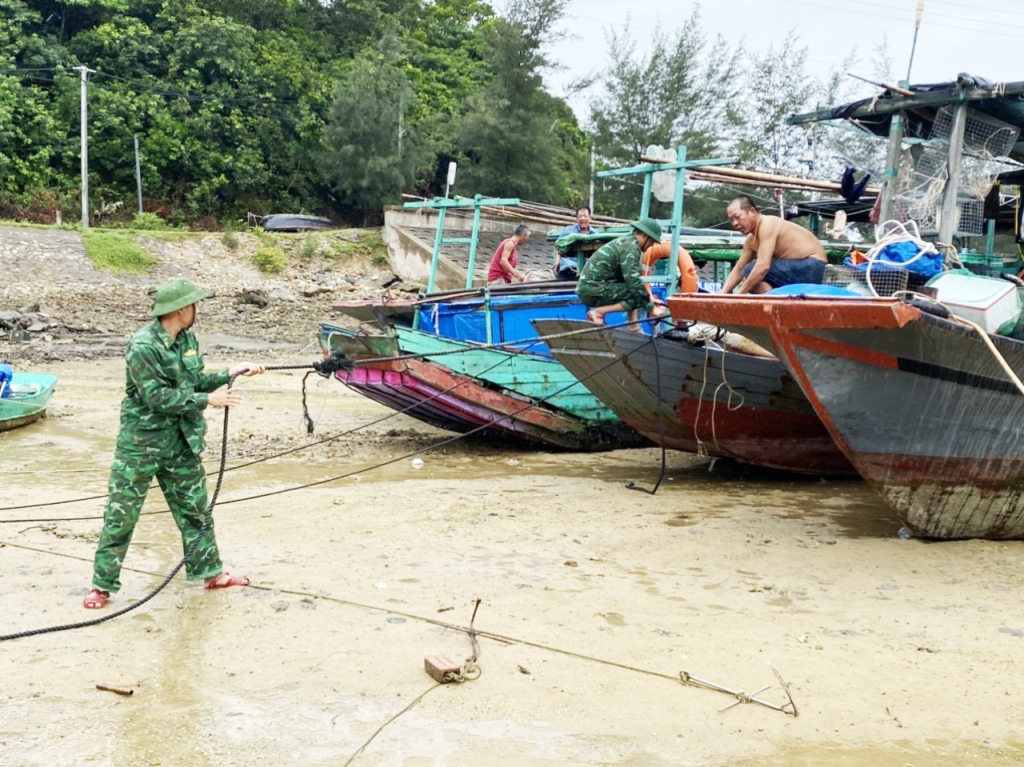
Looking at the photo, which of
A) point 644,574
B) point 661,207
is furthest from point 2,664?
point 661,207

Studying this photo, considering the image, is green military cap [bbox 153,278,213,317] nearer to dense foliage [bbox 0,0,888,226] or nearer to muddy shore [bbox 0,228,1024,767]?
muddy shore [bbox 0,228,1024,767]

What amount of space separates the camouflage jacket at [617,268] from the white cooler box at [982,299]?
2.35m

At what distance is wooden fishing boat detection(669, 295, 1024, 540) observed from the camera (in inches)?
224

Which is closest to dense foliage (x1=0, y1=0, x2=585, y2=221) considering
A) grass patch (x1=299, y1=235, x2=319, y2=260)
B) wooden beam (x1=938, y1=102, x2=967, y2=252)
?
grass patch (x1=299, y1=235, x2=319, y2=260)

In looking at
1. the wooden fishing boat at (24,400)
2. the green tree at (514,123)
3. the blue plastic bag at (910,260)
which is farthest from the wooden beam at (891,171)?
the green tree at (514,123)

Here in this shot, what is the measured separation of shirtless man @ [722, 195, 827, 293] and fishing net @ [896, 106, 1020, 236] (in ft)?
2.74

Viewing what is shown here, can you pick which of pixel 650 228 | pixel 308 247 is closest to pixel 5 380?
pixel 650 228

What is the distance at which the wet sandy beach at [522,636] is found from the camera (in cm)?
346

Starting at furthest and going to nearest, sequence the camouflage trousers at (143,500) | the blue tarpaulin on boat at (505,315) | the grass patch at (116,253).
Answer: the grass patch at (116,253) → the blue tarpaulin on boat at (505,315) → the camouflage trousers at (143,500)

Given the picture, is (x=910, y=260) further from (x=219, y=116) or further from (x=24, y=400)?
(x=219, y=116)

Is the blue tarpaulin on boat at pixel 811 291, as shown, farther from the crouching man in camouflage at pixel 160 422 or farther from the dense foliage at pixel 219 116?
the dense foliage at pixel 219 116

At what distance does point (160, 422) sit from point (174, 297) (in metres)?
0.60

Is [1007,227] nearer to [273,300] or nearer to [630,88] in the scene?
[273,300]

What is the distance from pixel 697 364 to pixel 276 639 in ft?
14.3
